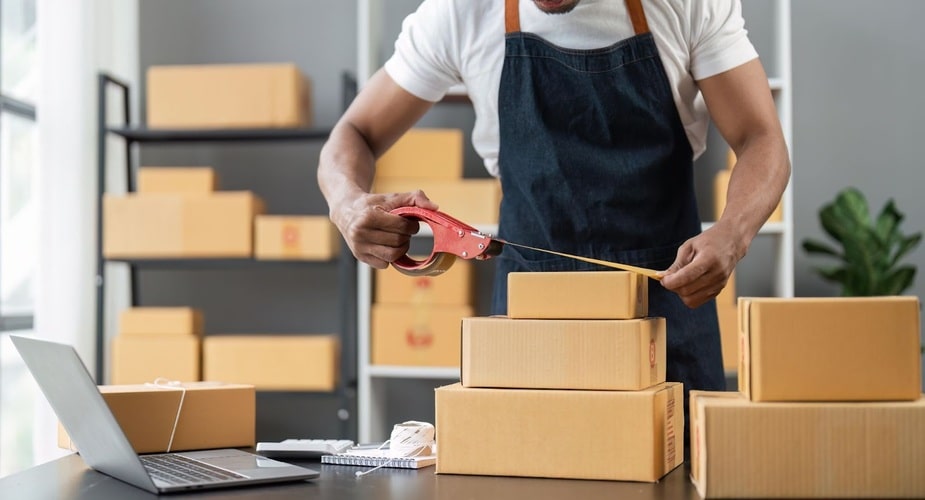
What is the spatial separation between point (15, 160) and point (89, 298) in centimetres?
48

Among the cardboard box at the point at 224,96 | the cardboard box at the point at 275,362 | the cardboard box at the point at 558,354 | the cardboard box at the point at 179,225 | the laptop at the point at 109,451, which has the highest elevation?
the cardboard box at the point at 224,96

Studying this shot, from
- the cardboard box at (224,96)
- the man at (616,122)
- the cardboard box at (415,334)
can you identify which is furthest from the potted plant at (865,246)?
the cardboard box at (224,96)

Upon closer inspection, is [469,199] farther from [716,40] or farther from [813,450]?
[813,450]

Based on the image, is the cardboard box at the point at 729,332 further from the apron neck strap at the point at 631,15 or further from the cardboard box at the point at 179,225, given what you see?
the apron neck strap at the point at 631,15

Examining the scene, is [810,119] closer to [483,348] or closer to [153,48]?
[153,48]

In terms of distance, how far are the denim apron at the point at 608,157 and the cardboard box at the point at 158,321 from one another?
6.04 feet

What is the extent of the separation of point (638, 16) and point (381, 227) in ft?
1.72

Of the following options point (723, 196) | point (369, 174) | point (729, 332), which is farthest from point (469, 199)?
point (369, 174)

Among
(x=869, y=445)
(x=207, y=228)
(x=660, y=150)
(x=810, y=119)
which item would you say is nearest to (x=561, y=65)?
(x=660, y=150)

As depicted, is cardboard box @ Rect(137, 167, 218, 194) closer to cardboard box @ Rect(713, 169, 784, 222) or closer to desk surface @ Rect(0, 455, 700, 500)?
cardboard box @ Rect(713, 169, 784, 222)

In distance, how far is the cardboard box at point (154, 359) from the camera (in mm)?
3193

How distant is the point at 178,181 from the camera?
328 cm

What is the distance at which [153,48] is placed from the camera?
3736mm

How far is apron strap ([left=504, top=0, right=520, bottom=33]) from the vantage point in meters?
1.63
